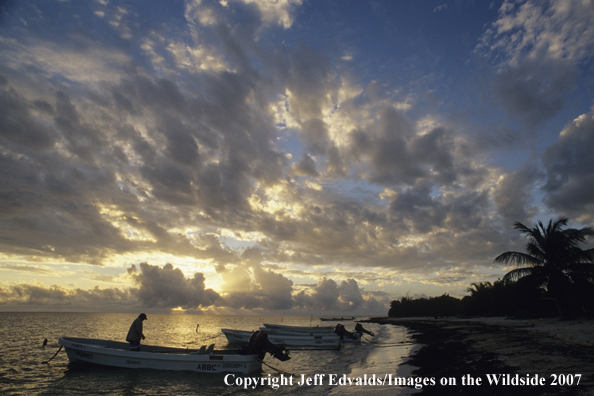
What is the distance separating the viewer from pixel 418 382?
1179cm

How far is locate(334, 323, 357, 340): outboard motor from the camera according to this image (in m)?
31.6

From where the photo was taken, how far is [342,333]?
31812 mm

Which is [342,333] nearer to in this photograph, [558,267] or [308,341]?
[308,341]

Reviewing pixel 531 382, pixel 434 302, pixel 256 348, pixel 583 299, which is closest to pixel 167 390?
pixel 256 348

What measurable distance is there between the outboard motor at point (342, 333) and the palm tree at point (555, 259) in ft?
57.1

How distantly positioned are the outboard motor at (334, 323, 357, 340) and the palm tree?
57.1 feet

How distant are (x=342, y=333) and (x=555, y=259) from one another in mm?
22638

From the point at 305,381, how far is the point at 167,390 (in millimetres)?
6656

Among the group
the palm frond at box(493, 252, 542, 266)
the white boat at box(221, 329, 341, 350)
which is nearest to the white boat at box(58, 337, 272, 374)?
the white boat at box(221, 329, 341, 350)

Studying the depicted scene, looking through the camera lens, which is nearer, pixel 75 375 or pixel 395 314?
pixel 75 375

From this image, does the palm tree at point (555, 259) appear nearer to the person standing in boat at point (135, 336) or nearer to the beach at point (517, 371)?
the beach at point (517, 371)

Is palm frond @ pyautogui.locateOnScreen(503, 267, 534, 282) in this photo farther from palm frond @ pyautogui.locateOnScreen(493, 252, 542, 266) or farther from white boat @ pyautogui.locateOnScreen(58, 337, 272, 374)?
white boat @ pyautogui.locateOnScreen(58, 337, 272, 374)

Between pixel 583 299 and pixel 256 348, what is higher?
pixel 583 299

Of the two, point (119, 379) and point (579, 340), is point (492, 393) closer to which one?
point (579, 340)
